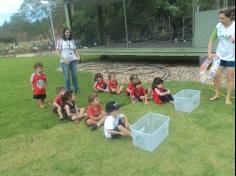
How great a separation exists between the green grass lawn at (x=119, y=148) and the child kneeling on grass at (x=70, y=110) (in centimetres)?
16

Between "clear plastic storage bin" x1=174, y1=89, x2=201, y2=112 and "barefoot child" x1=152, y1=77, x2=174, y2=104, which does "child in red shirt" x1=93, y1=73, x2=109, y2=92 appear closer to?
"barefoot child" x1=152, y1=77, x2=174, y2=104

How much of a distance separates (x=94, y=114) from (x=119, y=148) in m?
1.05

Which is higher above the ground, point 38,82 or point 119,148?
point 38,82

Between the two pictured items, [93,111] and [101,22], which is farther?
[101,22]

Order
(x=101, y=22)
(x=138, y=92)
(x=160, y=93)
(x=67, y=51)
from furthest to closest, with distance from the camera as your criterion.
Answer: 1. (x=101, y=22)
2. (x=67, y=51)
3. (x=138, y=92)
4. (x=160, y=93)

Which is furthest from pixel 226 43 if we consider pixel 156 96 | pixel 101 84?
pixel 101 84

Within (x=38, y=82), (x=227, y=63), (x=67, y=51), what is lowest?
(x=38, y=82)

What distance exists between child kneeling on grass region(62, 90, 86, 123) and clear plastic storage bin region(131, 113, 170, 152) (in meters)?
1.35

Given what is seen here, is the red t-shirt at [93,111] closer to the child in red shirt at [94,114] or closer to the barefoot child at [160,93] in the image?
the child in red shirt at [94,114]

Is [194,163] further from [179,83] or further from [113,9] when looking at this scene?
[113,9]

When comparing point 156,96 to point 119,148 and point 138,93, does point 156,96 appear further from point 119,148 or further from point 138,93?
point 119,148

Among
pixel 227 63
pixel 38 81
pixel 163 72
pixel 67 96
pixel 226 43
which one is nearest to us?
pixel 226 43

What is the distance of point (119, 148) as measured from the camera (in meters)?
3.82

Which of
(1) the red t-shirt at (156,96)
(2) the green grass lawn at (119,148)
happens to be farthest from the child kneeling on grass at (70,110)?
(1) the red t-shirt at (156,96)
